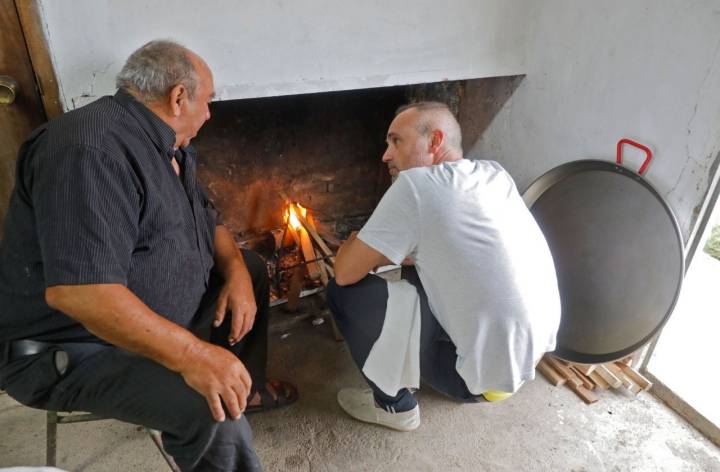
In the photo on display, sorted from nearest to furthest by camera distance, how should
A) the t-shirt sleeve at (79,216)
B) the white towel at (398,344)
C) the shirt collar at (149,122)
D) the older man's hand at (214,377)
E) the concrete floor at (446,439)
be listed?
the t-shirt sleeve at (79,216) → the older man's hand at (214,377) → the shirt collar at (149,122) → the white towel at (398,344) → the concrete floor at (446,439)

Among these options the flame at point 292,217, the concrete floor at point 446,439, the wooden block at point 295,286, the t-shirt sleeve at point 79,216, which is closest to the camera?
the t-shirt sleeve at point 79,216

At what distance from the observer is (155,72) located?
132 cm

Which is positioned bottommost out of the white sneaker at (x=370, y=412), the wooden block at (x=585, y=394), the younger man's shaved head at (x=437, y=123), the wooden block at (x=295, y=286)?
the wooden block at (x=585, y=394)

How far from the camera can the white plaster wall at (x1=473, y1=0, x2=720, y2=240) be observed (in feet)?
5.26

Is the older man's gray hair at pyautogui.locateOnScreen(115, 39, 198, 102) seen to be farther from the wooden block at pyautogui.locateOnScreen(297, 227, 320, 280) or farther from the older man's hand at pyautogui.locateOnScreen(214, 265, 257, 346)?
the wooden block at pyautogui.locateOnScreen(297, 227, 320, 280)

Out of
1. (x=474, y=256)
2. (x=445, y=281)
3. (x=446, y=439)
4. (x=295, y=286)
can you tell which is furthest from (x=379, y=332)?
(x=295, y=286)

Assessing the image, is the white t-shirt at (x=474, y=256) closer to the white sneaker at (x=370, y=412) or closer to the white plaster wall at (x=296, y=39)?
the white sneaker at (x=370, y=412)

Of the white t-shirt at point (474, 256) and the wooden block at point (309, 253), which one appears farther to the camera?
the wooden block at point (309, 253)

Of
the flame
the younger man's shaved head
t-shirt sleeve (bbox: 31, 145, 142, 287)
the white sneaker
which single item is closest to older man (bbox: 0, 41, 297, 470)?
t-shirt sleeve (bbox: 31, 145, 142, 287)

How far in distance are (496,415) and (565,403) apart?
1.03ft

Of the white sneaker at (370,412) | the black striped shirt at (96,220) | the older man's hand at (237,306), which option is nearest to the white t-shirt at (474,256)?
the white sneaker at (370,412)

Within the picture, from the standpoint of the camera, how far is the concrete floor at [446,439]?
1.72 meters

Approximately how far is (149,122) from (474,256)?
1.01 m

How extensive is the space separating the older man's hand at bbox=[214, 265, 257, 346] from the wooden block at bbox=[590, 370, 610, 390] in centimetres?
147
